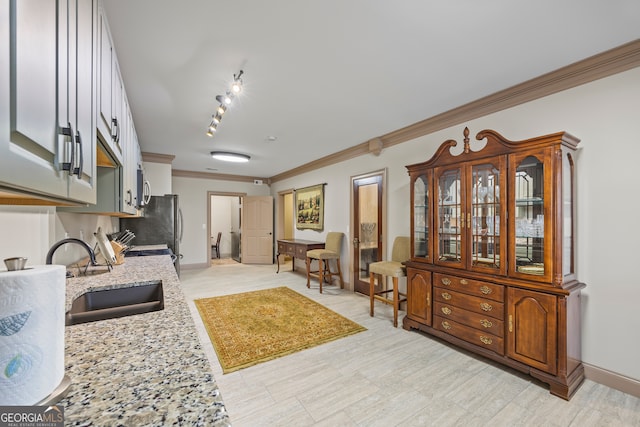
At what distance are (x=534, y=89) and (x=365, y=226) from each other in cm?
276

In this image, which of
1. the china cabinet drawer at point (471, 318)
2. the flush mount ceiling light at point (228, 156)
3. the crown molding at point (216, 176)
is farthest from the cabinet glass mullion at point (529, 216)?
the crown molding at point (216, 176)

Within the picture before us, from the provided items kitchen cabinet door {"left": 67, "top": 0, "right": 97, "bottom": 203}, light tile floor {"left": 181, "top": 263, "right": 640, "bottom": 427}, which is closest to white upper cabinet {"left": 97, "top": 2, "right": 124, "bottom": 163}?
kitchen cabinet door {"left": 67, "top": 0, "right": 97, "bottom": 203}

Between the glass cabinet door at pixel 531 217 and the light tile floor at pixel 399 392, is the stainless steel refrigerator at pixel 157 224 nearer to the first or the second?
the light tile floor at pixel 399 392

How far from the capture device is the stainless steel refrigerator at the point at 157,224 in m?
4.36

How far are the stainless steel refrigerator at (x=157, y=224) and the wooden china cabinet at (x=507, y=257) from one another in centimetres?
396

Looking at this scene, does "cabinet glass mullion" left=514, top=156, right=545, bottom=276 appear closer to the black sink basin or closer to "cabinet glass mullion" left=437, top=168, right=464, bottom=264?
"cabinet glass mullion" left=437, top=168, right=464, bottom=264

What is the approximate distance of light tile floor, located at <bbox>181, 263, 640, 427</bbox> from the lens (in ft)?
5.67

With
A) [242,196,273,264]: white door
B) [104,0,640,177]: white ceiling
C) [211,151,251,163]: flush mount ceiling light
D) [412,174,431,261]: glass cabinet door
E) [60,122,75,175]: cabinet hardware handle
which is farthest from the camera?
[242,196,273,264]: white door

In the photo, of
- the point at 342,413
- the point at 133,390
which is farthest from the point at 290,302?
the point at 133,390

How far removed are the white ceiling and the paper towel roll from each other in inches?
66.0

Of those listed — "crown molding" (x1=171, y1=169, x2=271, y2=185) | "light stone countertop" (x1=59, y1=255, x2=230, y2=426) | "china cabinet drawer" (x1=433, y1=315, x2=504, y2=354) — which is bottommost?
"china cabinet drawer" (x1=433, y1=315, x2=504, y2=354)

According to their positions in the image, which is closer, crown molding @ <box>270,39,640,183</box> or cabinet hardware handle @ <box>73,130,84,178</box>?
cabinet hardware handle @ <box>73,130,84,178</box>

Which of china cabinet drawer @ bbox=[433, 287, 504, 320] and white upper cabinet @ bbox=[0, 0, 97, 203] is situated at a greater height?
white upper cabinet @ bbox=[0, 0, 97, 203]

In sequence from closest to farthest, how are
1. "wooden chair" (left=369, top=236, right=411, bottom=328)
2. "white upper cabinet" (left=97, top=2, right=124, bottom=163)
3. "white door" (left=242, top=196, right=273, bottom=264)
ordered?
1. "white upper cabinet" (left=97, top=2, right=124, bottom=163)
2. "wooden chair" (left=369, top=236, right=411, bottom=328)
3. "white door" (left=242, top=196, right=273, bottom=264)
